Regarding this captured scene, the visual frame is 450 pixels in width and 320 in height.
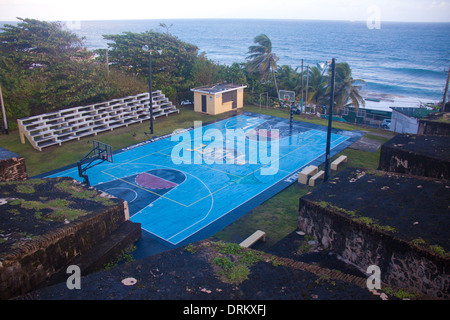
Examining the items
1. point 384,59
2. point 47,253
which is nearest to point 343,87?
point 47,253

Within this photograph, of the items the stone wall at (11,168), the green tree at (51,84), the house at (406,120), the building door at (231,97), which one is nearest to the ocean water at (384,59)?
the green tree at (51,84)

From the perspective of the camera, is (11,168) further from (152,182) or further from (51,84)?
(51,84)

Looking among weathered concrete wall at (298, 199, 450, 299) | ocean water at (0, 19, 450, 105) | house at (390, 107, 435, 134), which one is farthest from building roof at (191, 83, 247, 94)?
weathered concrete wall at (298, 199, 450, 299)

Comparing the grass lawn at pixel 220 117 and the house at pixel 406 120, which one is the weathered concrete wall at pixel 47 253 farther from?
the house at pixel 406 120

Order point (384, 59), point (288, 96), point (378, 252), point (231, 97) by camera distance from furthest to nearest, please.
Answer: point (384, 59) < point (231, 97) < point (288, 96) < point (378, 252)

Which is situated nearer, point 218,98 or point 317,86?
point 218,98
